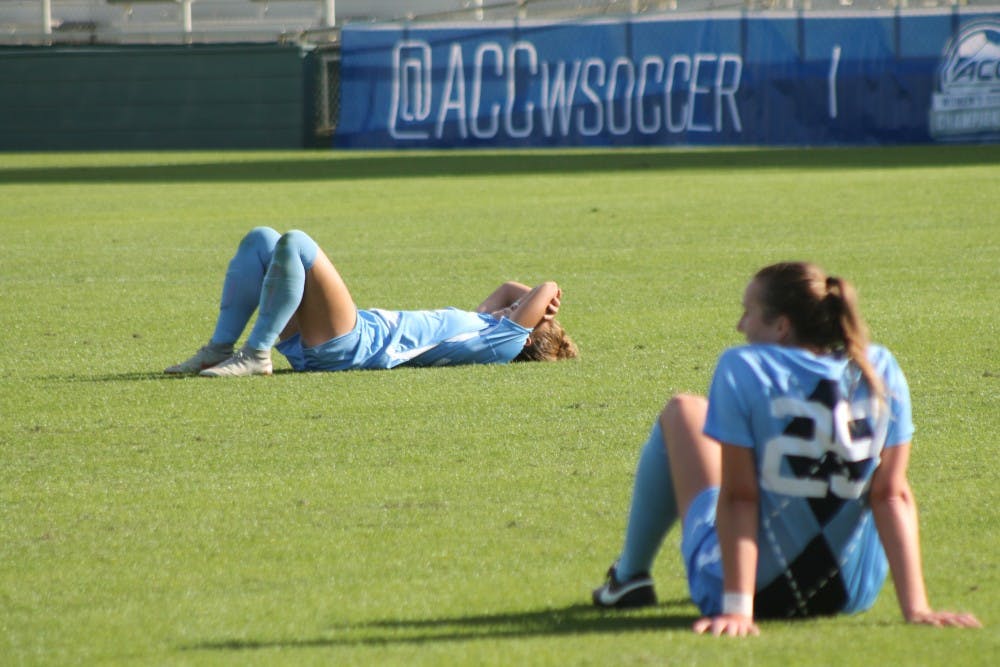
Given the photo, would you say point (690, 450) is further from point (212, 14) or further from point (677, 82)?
point (212, 14)

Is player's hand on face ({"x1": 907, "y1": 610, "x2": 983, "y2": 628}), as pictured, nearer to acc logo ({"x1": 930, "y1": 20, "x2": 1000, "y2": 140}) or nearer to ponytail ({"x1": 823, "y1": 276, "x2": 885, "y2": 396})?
ponytail ({"x1": 823, "y1": 276, "x2": 885, "y2": 396})

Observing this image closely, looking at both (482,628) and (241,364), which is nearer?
(482,628)

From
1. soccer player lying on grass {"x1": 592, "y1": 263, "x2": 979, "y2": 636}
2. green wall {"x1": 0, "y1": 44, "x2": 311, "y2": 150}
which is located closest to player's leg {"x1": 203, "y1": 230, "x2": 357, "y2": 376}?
soccer player lying on grass {"x1": 592, "y1": 263, "x2": 979, "y2": 636}

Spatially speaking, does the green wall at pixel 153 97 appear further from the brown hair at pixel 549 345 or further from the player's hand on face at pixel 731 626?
the player's hand on face at pixel 731 626

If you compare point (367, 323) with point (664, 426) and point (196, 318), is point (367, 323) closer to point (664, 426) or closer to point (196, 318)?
point (196, 318)

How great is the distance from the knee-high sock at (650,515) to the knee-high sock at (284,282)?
370 cm

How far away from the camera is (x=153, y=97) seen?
3019 cm

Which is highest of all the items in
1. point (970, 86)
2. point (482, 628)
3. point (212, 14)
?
point (212, 14)

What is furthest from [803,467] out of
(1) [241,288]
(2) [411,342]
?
(2) [411,342]

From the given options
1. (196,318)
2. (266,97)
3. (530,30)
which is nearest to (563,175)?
(530,30)

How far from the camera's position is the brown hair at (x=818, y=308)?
361cm

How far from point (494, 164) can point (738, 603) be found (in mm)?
A: 21305

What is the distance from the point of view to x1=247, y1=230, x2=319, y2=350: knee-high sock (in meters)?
7.52

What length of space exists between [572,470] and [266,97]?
25.0 metres
